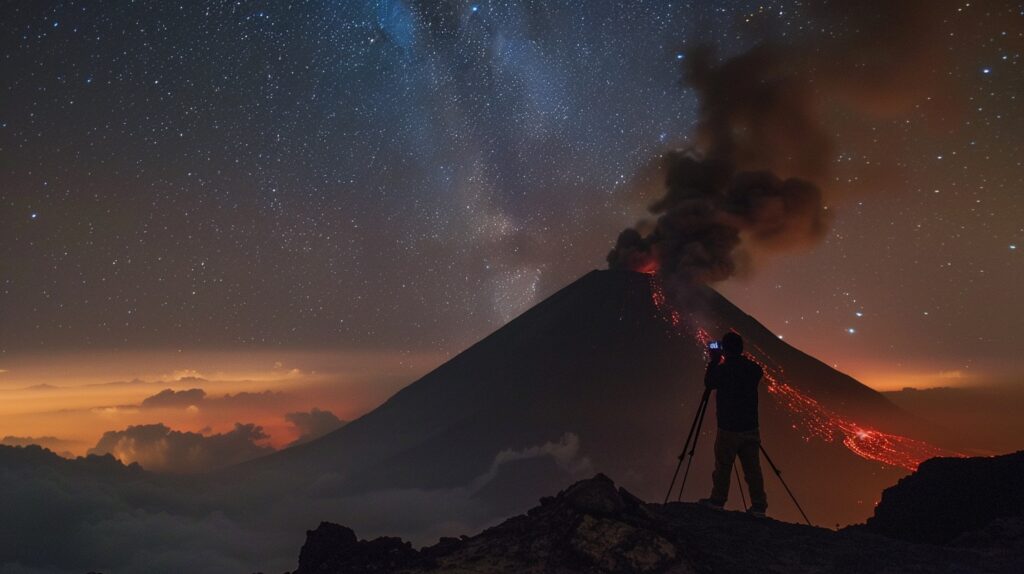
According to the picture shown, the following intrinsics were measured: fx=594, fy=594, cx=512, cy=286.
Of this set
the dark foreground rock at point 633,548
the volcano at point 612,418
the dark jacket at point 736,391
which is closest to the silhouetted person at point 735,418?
the dark jacket at point 736,391

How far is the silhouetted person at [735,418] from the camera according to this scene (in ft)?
31.4

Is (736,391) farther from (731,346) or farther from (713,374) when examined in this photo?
(731,346)

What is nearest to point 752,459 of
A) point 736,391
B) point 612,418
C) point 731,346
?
point 736,391

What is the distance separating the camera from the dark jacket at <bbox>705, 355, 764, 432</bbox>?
9594mm

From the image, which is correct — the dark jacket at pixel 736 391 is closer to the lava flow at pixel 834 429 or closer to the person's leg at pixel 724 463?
the person's leg at pixel 724 463

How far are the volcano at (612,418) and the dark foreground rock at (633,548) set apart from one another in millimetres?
55515

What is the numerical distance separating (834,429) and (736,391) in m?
69.7

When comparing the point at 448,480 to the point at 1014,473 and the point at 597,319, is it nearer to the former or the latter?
the point at 597,319

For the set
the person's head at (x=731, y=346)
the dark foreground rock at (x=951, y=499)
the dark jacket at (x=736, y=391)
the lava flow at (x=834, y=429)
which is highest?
the person's head at (x=731, y=346)

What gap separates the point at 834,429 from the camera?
68.8 m

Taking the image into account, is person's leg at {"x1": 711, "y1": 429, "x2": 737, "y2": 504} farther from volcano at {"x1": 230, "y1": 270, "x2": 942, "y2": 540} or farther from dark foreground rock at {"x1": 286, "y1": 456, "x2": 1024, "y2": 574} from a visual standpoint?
volcano at {"x1": 230, "y1": 270, "x2": 942, "y2": 540}

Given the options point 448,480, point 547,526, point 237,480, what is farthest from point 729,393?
point 237,480

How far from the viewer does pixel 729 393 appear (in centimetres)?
966

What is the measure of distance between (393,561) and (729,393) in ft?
19.0
